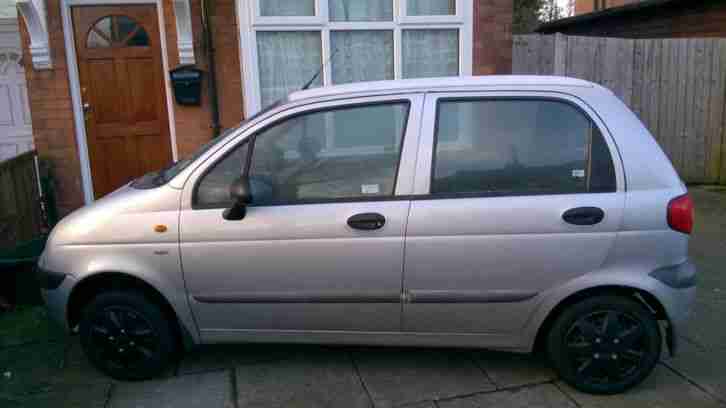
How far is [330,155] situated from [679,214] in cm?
192

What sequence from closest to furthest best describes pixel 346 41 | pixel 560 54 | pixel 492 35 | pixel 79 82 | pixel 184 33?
1. pixel 184 33
2. pixel 79 82
3. pixel 346 41
4. pixel 492 35
5. pixel 560 54

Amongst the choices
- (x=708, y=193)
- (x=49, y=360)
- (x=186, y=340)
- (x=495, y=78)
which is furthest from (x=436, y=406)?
(x=708, y=193)

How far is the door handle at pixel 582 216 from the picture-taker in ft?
11.2

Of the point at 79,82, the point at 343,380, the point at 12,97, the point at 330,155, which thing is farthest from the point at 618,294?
the point at 12,97

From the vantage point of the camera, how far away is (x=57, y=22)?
21.6ft

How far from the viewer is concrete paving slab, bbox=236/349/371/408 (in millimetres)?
3600

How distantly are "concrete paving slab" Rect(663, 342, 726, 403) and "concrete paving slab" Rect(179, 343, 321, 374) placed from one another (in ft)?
7.56

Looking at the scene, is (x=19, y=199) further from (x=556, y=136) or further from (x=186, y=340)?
(x=556, y=136)

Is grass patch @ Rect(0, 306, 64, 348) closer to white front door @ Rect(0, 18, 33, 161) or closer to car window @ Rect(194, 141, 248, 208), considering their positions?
car window @ Rect(194, 141, 248, 208)

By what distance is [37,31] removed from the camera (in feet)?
21.1

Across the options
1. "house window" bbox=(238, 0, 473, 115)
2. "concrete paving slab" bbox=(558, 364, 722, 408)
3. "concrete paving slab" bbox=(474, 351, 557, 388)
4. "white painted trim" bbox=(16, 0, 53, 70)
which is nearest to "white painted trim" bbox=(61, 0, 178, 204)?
"white painted trim" bbox=(16, 0, 53, 70)

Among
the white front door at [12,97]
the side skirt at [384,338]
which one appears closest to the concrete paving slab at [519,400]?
the side skirt at [384,338]

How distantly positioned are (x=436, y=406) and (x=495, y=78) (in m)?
1.89

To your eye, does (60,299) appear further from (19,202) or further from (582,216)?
(582,216)
